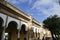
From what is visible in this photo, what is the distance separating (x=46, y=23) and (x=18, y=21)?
1903 centimetres

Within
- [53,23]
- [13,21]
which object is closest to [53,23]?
[53,23]

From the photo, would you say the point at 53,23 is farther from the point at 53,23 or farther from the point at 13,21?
the point at 13,21

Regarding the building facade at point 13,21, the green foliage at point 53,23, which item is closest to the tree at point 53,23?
the green foliage at point 53,23

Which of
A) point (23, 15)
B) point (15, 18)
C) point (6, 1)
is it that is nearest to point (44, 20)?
point (23, 15)

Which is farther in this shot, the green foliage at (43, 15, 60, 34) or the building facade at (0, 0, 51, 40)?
the green foliage at (43, 15, 60, 34)

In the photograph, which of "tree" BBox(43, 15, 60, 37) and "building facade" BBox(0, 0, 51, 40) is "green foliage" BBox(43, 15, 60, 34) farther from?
"building facade" BBox(0, 0, 51, 40)

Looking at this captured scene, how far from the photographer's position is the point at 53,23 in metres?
36.2

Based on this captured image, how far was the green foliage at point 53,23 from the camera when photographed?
1423 inches

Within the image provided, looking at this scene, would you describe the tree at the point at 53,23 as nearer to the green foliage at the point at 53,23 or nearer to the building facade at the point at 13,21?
the green foliage at the point at 53,23

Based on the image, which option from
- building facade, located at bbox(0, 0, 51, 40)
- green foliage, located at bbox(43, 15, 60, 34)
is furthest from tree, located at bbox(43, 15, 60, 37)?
building facade, located at bbox(0, 0, 51, 40)

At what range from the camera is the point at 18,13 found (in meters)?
18.6

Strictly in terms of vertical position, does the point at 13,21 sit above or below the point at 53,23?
below

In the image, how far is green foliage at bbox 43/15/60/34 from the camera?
119 ft

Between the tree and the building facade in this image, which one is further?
the tree
